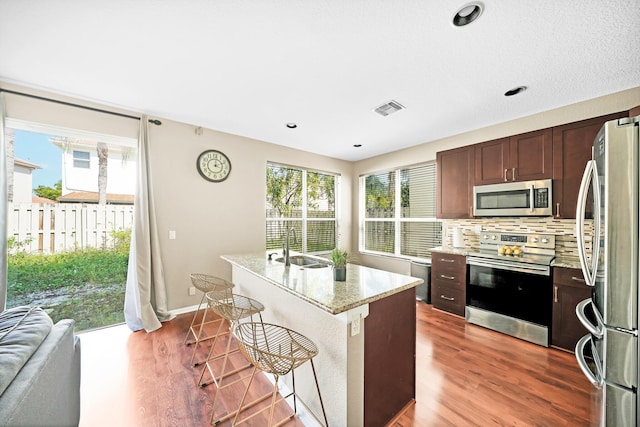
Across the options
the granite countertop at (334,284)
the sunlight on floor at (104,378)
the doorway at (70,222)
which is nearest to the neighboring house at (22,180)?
the doorway at (70,222)

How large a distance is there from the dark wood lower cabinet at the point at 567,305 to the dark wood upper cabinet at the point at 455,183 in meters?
1.16

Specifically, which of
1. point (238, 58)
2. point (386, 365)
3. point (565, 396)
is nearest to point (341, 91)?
point (238, 58)

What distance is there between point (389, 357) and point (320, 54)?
2.25 metres

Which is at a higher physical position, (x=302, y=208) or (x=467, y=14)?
(x=467, y=14)

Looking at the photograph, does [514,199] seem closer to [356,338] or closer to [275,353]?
[356,338]

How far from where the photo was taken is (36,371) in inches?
36.7

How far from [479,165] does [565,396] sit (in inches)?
97.8

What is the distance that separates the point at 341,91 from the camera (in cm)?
246

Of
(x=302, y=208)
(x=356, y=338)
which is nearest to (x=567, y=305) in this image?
(x=356, y=338)

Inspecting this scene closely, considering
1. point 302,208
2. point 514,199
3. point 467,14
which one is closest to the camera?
point 467,14

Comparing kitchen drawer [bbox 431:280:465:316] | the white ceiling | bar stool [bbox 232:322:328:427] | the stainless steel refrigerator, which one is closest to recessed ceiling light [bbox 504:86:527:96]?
the white ceiling

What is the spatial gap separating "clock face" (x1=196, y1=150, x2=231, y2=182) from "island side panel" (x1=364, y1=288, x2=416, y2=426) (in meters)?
2.98

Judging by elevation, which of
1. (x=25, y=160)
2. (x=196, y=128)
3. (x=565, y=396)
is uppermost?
(x=196, y=128)

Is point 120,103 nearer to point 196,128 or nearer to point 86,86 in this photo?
point 86,86
